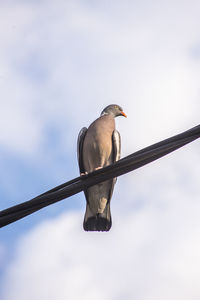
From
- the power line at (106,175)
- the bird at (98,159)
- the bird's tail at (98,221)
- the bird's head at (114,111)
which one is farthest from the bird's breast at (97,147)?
the power line at (106,175)

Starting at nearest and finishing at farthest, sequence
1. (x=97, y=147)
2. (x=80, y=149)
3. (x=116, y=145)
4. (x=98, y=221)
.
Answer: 1. (x=98, y=221)
2. (x=97, y=147)
3. (x=116, y=145)
4. (x=80, y=149)

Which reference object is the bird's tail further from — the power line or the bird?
the power line

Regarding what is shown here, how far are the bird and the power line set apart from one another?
8.61ft

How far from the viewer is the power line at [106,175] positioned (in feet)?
12.3

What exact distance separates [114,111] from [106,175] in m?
4.40

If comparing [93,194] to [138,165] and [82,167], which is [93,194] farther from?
[138,165]

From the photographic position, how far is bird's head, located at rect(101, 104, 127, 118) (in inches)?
328

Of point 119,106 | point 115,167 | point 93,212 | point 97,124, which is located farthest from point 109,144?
point 115,167

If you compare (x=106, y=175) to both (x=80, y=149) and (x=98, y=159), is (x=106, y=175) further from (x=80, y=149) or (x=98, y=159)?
(x=80, y=149)

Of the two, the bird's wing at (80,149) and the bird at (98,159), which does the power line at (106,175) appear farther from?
the bird's wing at (80,149)

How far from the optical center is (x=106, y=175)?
13.3ft

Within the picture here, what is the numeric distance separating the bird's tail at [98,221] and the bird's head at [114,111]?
2002 mm

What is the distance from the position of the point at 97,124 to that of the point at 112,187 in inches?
33.2

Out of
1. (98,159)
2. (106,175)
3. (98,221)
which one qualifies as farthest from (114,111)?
(106,175)
